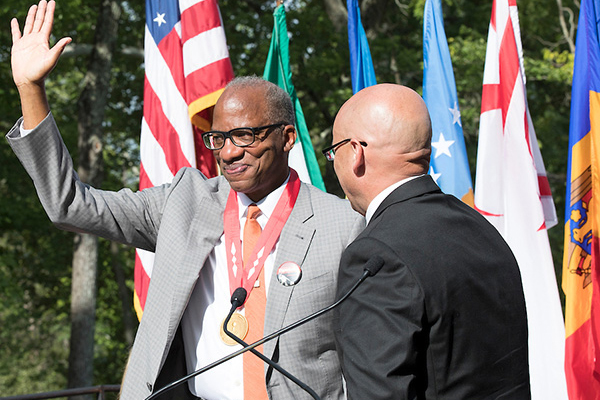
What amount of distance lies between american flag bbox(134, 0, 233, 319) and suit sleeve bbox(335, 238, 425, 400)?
3.72m

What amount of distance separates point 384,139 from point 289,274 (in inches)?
34.1

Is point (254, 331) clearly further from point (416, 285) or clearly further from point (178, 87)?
point (178, 87)

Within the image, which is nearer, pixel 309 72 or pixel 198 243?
pixel 198 243

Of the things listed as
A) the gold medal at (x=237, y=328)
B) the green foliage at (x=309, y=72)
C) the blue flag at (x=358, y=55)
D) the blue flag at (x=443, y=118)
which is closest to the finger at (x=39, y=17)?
the gold medal at (x=237, y=328)

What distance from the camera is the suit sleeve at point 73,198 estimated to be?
8.22ft

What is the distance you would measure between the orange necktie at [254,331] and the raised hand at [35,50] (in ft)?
3.15

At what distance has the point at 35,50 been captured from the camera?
2529 millimetres

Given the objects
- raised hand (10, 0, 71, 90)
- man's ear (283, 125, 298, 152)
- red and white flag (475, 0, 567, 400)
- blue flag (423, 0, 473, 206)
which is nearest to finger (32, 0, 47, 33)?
raised hand (10, 0, 71, 90)

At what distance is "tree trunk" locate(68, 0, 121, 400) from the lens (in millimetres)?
11703

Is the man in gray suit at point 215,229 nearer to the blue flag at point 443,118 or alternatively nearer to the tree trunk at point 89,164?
the blue flag at point 443,118

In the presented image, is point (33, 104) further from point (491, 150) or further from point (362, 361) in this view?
point (491, 150)

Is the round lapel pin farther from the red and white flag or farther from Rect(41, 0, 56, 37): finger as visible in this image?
the red and white flag

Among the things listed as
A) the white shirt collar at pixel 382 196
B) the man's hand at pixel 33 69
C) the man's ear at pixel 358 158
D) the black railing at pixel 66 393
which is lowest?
the black railing at pixel 66 393

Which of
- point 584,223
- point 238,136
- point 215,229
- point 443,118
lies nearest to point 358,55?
point 443,118
